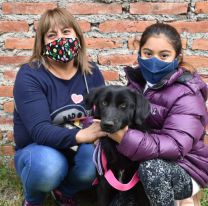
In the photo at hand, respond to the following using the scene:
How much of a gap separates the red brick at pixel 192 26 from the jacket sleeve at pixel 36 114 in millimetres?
1280

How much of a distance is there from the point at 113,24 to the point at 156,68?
99 cm

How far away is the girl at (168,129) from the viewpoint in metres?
2.56

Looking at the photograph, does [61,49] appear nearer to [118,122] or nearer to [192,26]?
[118,122]

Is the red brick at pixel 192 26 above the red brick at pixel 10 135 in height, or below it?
above

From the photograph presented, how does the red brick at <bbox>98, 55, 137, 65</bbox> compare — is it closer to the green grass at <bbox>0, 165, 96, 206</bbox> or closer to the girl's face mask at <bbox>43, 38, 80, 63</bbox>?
the girl's face mask at <bbox>43, 38, 80, 63</bbox>

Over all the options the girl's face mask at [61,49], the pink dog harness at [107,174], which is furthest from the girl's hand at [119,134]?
the girl's face mask at [61,49]

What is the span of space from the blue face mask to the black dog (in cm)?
20

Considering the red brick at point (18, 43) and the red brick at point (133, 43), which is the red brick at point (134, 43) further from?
the red brick at point (18, 43)

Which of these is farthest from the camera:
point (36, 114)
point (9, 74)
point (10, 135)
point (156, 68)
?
point (10, 135)

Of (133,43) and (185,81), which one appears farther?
(133,43)

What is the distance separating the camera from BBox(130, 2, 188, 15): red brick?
3.57m

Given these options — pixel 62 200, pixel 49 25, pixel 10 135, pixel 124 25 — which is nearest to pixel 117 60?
pixel 124 25

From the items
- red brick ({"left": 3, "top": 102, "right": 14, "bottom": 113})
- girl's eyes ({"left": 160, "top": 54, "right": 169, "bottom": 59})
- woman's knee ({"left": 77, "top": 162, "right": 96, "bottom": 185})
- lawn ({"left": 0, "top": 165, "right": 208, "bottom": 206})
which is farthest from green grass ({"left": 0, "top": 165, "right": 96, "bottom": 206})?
girl's eyes ({"left": 160, "top": 54, "right": 169, "bottom": 59})

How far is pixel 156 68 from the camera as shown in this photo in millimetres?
2762
